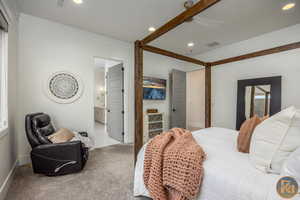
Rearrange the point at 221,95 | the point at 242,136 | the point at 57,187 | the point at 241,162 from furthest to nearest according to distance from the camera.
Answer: the point at 221,95
the point at 57,187
the point at 242,136
the point at 241,162

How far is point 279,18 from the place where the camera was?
2527 millimetres

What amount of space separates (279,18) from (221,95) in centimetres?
194

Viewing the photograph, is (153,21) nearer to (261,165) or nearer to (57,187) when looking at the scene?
(261,165)

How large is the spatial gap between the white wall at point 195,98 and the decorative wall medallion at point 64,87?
393cm

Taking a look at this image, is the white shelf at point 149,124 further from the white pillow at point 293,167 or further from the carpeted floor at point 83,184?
the white pillow at point 293,167

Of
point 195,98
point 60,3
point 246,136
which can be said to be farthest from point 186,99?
point 60,3

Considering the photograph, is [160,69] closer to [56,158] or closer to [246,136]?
[246,136]

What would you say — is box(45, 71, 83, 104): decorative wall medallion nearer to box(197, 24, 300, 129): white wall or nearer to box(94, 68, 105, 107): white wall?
box(197, 24, 300, 129): white wall

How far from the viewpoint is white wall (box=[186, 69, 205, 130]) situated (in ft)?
17.2

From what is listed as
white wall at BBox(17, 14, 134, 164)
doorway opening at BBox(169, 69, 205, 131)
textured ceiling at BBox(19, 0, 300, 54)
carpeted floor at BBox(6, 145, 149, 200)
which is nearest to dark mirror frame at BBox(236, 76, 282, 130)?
textured ceiling at BBox(19, 0, 300, 54)

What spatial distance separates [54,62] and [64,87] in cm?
54

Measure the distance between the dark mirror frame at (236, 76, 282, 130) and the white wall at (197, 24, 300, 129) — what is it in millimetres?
102

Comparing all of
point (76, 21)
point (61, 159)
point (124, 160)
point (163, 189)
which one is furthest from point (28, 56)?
point (163, 189)

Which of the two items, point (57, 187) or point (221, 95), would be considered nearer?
point (57, 187)
